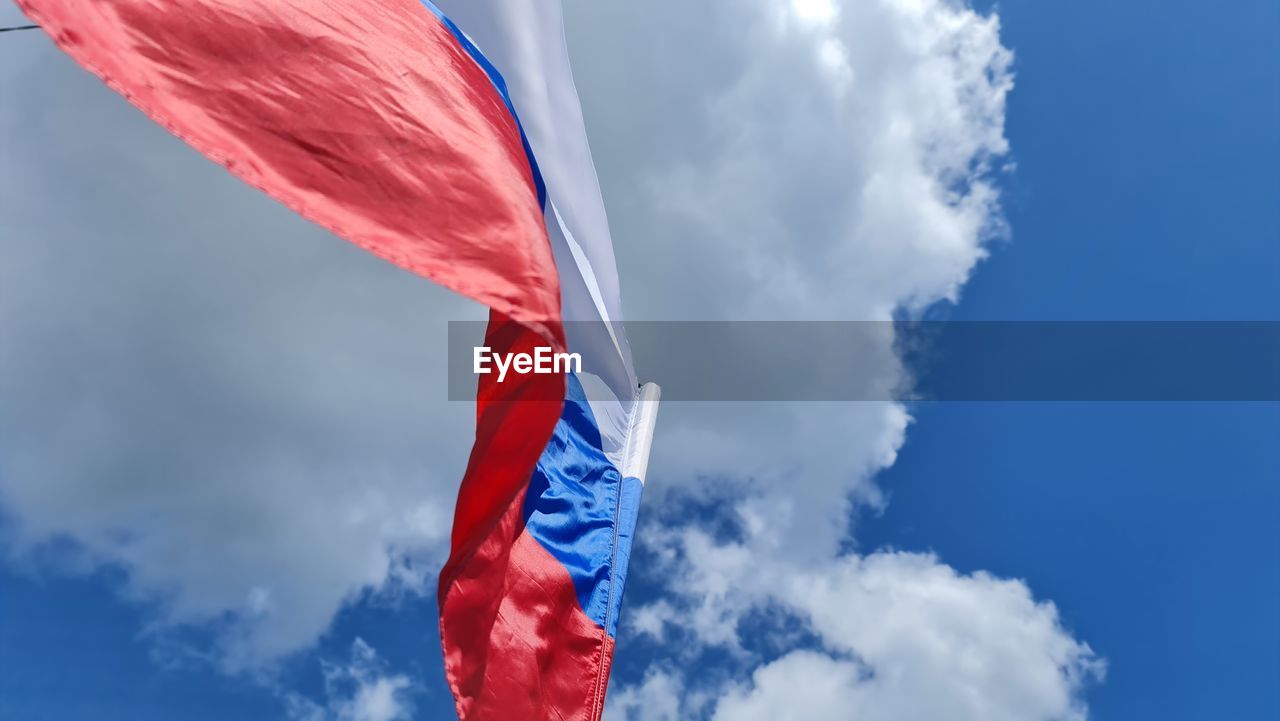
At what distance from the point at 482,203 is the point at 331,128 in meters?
1.14

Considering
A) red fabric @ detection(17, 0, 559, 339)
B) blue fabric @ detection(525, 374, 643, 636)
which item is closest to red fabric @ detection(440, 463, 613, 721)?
blue fabric @ detection(525, 374, 643, 636)

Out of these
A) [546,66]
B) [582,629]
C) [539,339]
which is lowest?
[582,629]

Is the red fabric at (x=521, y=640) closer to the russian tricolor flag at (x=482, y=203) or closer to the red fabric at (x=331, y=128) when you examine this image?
the russian tricolor flag at (x=482, y=203)

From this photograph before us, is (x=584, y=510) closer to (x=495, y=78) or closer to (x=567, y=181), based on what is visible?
(x=567, y=181)

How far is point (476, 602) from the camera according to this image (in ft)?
27.6

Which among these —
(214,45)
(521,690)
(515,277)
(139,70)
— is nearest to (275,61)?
(214,45)

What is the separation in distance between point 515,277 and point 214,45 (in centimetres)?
261

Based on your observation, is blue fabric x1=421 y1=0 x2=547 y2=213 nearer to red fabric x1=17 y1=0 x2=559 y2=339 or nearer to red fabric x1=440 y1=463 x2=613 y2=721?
red fabric x1=17 y1=0 x2=559 y2=339

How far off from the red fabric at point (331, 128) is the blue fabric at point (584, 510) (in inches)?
143

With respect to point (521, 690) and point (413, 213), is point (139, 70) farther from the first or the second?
point (521, 690)

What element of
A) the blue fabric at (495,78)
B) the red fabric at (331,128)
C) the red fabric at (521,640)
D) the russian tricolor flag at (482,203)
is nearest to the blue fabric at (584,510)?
the russian tricolor flag at (482,203)

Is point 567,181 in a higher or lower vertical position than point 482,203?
higher

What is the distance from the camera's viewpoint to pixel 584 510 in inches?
409

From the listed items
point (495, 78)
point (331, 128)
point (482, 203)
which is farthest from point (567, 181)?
point (331, 128)
